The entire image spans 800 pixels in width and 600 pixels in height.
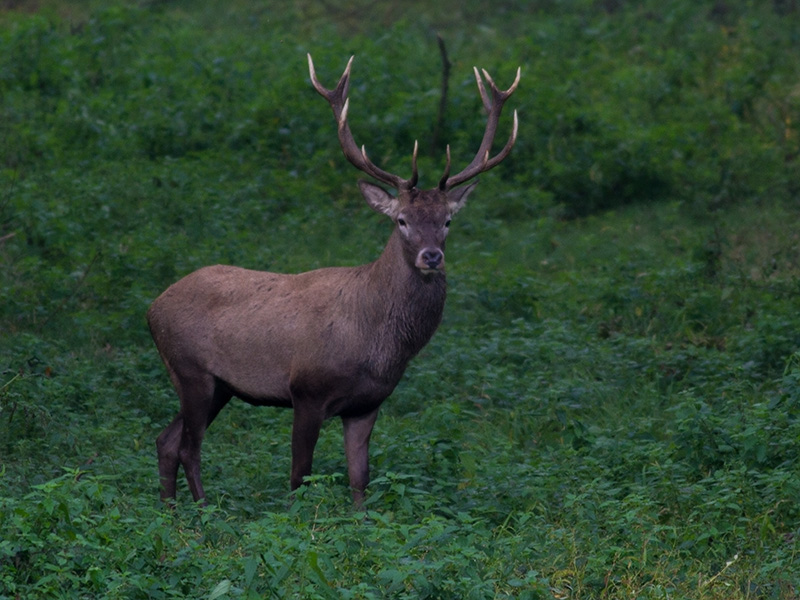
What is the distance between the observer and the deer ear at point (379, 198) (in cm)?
755

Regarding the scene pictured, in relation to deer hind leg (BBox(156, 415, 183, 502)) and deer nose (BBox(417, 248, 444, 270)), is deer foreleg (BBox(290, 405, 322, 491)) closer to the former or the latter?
deer hind leg (BBox(156, 415, 183, 502))

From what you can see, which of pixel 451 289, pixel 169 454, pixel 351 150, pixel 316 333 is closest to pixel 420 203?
pixel 351 150

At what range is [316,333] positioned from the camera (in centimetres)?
722

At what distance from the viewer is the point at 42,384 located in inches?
315

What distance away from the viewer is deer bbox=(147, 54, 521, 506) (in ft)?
23.4

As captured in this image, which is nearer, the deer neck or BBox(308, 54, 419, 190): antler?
the deer neck

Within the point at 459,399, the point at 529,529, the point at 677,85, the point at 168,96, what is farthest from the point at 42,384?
the point at 677,85

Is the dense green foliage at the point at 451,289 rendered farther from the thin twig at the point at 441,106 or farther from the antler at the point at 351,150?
the antler at the point at 351,150

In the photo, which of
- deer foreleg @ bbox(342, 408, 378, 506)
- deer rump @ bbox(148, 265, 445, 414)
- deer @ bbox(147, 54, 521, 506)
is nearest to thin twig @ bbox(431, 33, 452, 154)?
deer @ bbox(147, 54, 521, 506)

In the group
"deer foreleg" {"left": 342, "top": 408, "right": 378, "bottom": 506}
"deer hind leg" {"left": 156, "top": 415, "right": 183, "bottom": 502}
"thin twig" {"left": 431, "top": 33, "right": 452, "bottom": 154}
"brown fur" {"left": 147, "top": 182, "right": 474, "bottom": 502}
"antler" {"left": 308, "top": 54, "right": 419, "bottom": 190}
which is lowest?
"deer hind leg" {"left": 156, "top": 415, "right": 183, "bottom": 502}

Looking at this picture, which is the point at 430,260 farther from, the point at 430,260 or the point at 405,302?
the point at 405,302

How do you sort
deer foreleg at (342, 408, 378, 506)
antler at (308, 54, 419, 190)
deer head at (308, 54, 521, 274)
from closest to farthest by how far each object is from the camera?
deer head at (308, 54, 521, 274) < deer foreleg at (342, 408, 378, 506) < antler at (308, 54, 419, 190)

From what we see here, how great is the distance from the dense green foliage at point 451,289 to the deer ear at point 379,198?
126 cm

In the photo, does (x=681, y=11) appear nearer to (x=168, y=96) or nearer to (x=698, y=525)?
(x=168, y=96)
